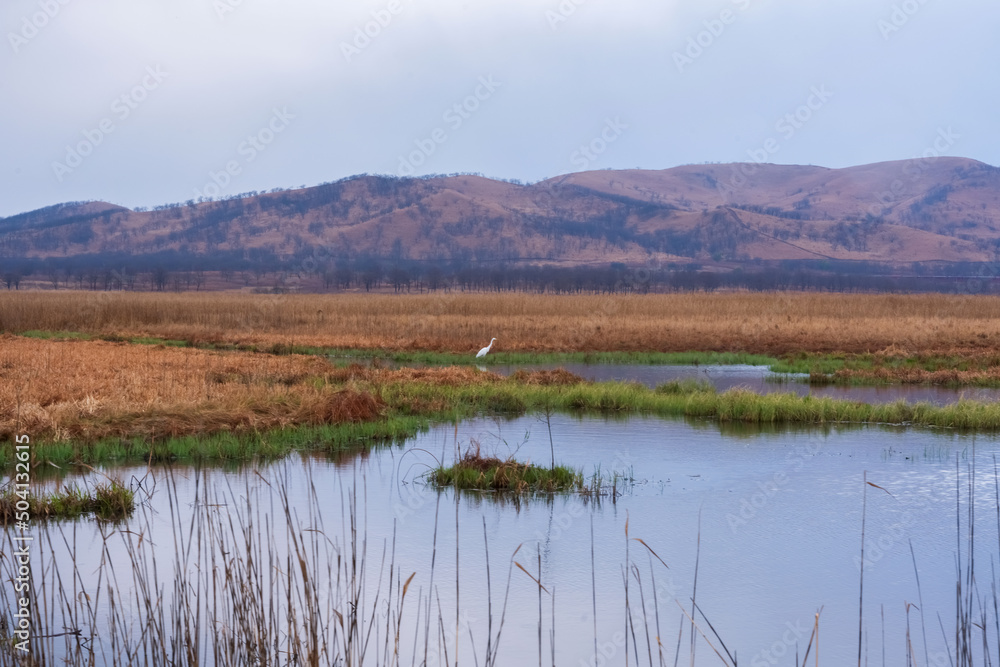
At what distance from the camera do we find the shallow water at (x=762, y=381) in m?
20.0

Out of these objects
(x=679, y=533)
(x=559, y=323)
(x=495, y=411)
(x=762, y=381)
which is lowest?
(x=762, y=381)

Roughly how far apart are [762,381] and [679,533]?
14803mm

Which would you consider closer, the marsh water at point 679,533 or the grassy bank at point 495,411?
the marsh water at point 679,533

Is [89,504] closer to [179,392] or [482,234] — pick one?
[179,392]

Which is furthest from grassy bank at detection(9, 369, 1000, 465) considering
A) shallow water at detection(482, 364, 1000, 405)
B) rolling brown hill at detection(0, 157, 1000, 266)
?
rolling brown hill at detection(0, 157, 1000, 266)

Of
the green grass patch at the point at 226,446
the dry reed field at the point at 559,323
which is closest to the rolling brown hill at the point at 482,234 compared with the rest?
the dry reed field at the point at 559,323

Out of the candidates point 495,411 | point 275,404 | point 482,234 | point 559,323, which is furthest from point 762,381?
point 482,234

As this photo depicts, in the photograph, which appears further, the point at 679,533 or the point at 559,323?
the point at 559,323

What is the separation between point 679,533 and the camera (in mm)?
8953

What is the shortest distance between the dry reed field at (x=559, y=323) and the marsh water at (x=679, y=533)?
55.0 feet

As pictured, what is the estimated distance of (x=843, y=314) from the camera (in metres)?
42.0

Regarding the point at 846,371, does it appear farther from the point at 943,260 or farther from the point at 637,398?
the point at 943,260

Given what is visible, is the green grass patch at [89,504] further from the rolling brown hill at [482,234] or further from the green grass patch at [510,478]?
the rolling brown hill at [482,234]

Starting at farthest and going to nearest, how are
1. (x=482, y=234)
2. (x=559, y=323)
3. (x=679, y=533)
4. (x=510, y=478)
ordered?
1. (x=482, y=234)
2. (x=559, y=323)
3. (x=510, y=478)
4. (x=679, y=533)
